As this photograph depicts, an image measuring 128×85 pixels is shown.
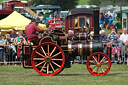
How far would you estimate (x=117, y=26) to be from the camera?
134 ft

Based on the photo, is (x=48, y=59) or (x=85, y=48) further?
(x=85, y=48)

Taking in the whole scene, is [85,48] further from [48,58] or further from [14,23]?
[14,23]

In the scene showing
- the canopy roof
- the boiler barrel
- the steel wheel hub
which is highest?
the canopy roof

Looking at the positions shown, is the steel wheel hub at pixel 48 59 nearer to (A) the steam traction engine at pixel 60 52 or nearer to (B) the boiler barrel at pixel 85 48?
(A) the steam traction engine at pixel 60 52

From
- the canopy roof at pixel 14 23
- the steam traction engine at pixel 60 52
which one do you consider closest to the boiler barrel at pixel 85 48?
the steam traction engine at pixel 60 52

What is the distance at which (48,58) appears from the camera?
11992 mm

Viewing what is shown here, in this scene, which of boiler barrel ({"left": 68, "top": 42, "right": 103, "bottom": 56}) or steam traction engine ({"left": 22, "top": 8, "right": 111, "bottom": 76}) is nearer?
steam traction engine ({"left": 22, "top": 8, "right": 111, "bottom": 76})

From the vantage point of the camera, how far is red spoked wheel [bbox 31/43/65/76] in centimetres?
1193

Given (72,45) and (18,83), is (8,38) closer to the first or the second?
(72,45)

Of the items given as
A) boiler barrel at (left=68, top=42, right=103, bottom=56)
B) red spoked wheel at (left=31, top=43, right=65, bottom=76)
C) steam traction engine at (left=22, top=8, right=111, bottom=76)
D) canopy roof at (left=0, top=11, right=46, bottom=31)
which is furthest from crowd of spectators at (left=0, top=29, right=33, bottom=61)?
boiler barrel at (left=68, top=42, right=103, bottom=56)

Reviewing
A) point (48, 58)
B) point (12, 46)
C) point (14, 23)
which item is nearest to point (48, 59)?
point (48, 58)

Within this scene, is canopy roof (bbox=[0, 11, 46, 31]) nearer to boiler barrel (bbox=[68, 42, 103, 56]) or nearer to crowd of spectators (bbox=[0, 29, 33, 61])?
crowd of spectators (bbox=[0, 29, 33, 61])

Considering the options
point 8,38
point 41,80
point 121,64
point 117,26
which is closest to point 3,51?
point 8,38

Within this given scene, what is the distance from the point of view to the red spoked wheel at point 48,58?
39.1 feet
